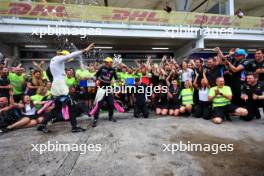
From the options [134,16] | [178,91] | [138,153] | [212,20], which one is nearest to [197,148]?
[138,153]

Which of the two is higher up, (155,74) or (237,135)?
(155,74)

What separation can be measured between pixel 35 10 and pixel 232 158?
37.6 feet

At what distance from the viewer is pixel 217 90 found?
16.9 ft

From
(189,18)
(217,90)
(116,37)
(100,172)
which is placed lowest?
(100,172)

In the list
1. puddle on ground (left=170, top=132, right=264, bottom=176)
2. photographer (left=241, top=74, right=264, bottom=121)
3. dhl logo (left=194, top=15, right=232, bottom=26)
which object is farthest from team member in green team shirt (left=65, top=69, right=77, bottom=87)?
dhl logo (left=194, top=15, right=232, bottom=26)

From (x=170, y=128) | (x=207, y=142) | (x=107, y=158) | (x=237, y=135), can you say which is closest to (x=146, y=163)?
(x=107, y=158)

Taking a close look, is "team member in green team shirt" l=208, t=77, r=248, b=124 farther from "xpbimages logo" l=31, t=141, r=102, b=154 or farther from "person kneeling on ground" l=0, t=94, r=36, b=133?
"person kneeling on ground" l=0, t=94, r=36, b=133

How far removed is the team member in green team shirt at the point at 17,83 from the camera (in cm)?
614

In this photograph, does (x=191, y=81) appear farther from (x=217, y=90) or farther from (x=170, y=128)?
(x=170, y=128)

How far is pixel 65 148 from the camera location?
3490 mm

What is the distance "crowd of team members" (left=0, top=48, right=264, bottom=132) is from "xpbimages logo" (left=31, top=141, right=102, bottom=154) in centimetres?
163

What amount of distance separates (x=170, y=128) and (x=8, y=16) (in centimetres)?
1057

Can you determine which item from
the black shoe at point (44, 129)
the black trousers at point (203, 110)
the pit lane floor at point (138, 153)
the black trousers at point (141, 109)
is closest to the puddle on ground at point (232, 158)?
the pit lane floor at point (138, 153)

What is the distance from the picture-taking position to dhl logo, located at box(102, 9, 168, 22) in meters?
12.2
